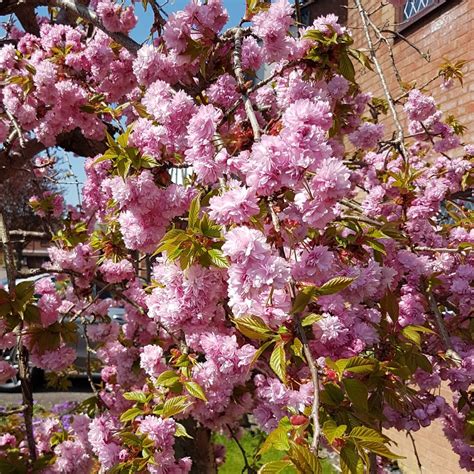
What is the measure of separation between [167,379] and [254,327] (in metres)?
0.46

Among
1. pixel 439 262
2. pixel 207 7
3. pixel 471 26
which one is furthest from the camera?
pixel 471 26

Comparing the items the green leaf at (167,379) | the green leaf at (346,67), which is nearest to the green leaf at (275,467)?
the green leaf at (167,379)

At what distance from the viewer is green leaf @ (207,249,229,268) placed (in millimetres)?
1173

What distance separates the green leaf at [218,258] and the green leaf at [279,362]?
23 cm

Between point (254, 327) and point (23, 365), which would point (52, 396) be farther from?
point (254, 327)

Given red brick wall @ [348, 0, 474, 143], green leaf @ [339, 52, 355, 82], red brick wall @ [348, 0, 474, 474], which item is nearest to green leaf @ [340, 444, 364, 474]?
green leaf @ [339, 52, 355, 82]

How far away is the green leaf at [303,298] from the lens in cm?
106

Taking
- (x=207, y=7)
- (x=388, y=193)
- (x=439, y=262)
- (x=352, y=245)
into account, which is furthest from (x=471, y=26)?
(x=352, y=245)

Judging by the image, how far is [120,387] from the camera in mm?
2701

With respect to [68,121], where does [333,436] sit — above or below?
below

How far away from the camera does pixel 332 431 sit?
951 millimetres

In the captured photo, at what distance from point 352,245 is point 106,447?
3.64 feet

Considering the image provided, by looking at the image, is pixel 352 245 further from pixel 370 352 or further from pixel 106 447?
pixel 106 447

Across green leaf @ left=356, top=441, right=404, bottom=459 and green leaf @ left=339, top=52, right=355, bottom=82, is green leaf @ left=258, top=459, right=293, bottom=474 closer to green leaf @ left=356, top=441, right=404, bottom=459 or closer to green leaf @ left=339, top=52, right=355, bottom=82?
green leaf @ left=356, top=441, right=404, bottom=459
